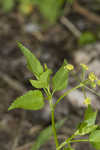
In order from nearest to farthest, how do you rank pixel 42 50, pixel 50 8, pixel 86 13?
1. pixel 42 50
2. pixel 50 8
3. pixel 86 13

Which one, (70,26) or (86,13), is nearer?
(70,26)

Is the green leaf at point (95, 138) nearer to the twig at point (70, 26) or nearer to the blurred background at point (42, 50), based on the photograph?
the blurred background at point (42, 50)

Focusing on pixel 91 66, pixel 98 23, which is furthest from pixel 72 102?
pixel 98 23

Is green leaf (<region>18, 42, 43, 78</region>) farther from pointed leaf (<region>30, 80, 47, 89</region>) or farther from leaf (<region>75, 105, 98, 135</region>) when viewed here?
leaf (<region>75, 105, 98, 135</region>)

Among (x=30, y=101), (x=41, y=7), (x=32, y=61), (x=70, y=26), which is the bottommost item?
(x=30, y=101)

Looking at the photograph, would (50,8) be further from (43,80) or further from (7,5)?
(43,80)

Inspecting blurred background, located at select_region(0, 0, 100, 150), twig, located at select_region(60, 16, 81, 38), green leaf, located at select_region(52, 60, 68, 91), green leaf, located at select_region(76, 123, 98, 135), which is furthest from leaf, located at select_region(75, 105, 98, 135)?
twig, located at select_region(60, 16, 81, 38)

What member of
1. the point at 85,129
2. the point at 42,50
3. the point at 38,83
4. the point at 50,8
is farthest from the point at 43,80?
the point at 50,8
